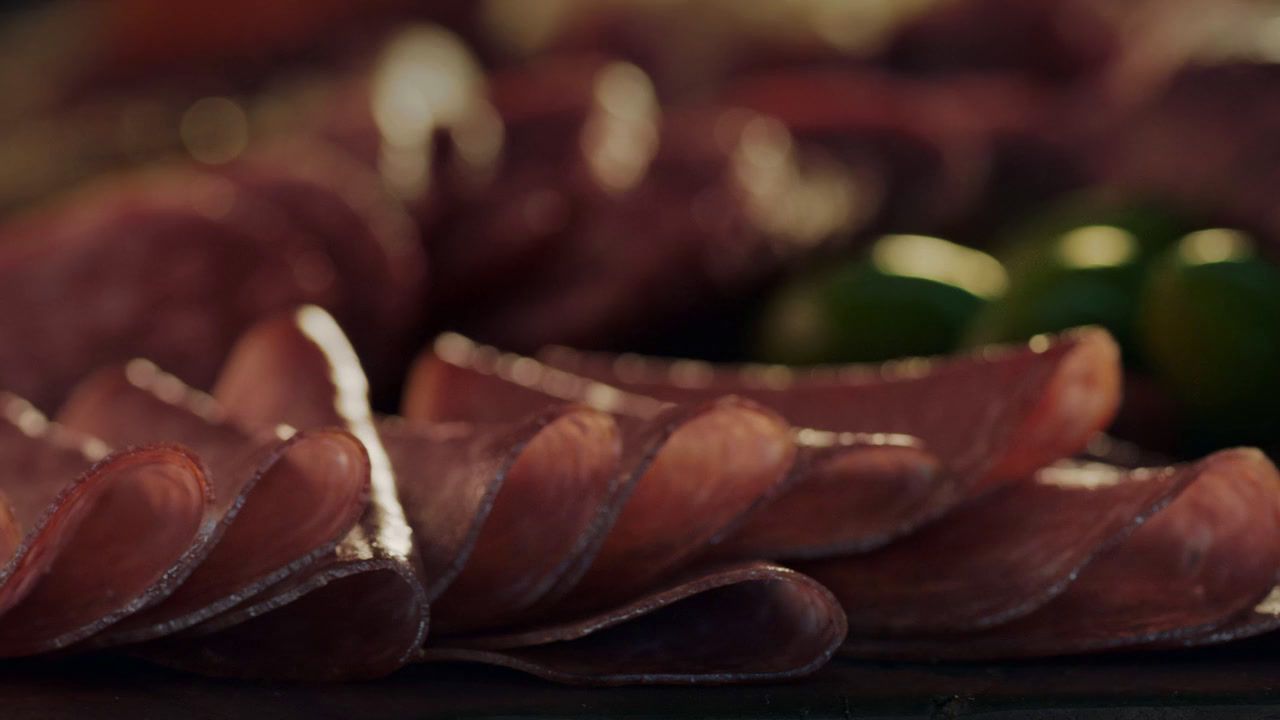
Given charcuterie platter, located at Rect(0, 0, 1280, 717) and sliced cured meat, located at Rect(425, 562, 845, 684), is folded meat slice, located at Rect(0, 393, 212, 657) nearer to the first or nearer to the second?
charcuterie platter, located at Rect(0, 0, 1280, 717)

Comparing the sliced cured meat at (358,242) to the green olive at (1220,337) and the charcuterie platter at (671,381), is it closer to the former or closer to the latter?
the charcuterie platter at (671,381)

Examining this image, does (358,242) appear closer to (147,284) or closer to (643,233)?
(147,284)

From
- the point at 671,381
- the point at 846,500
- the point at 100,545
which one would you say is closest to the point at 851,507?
the point at 846,500

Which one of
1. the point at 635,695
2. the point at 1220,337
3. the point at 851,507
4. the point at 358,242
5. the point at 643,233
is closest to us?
the point at 635,695

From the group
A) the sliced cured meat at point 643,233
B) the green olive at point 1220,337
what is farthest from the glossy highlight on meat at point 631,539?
the sliced cured meat at point 643,233

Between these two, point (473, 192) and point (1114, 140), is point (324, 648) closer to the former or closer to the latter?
point (473, 192)

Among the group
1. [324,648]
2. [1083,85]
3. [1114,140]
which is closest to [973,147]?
[1114,140]
